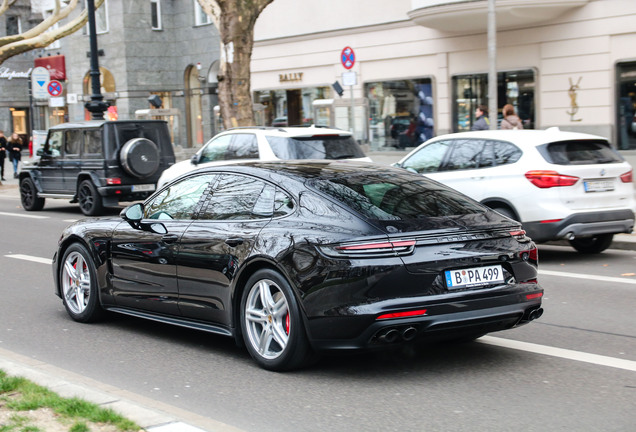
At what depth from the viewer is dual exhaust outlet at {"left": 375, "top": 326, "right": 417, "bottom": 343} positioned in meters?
5.46

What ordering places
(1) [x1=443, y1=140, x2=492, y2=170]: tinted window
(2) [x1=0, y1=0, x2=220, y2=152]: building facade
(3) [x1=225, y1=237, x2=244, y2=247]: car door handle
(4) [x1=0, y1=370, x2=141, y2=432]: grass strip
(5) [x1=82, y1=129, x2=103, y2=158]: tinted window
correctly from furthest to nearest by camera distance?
1. (2) [x1=0, y1=0, x2=220, y2=152]: building facade
2. (5) [x1=82, y1=129, x2=103, y2=158]: tinted window
3. (1) [x1=443, y1=140, x2=492, y2=170]: tinted window
4. (3) [x1=225, y1=237, x2=244, y2=247]: car door handle
5. (4) [x1=0, y1=370, x2=141, y2=432]: grass strip

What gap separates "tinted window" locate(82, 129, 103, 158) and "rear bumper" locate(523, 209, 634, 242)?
10805mm

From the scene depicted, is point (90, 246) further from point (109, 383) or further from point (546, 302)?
point (546, 302)

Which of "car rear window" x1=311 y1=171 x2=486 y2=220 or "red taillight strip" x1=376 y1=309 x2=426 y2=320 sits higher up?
"car rear window" x1=311 y1=171 x2=486 y2=220

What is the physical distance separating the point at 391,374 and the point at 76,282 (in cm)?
340

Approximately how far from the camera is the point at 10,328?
7781mm

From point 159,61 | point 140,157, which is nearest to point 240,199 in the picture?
point 140,157

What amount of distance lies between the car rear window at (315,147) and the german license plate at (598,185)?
4.49 meters

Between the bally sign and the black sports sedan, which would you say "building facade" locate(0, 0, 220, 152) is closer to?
the bally sign

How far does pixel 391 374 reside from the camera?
589cm

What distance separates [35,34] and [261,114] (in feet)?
29.5

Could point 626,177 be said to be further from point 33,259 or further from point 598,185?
point 33,259

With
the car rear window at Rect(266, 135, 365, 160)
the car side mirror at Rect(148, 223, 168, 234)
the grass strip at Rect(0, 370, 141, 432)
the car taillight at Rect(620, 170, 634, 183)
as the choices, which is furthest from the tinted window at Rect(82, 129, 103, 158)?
the grass strip at Rect(0, 370, 141, 432)

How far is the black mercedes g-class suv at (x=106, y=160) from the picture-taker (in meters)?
18.7
